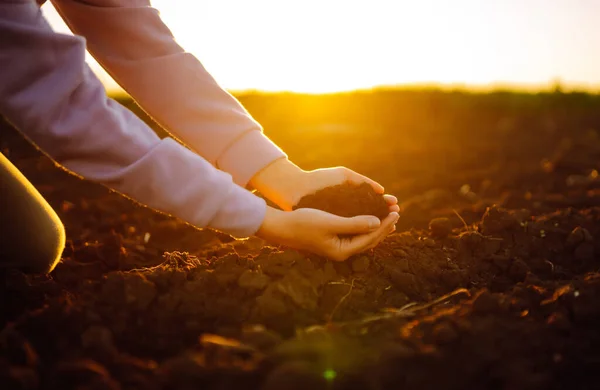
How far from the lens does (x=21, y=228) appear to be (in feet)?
6.87

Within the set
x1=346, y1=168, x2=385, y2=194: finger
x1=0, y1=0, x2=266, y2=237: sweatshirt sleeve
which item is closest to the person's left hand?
x1=346, y1=168, x2=385, y2=194: finger

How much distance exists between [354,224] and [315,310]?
0.34 meters

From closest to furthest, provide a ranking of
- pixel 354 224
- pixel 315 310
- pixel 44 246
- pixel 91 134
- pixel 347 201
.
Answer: pixel 91 134
pixel 315 310
pixel 354 224
pixel 347 201
pixel 44 246

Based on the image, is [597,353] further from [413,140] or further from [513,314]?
[413,140]

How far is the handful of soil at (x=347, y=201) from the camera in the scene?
2.02m

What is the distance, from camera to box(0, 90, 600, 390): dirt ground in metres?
1.23

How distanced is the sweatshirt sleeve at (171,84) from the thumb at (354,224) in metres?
0.46

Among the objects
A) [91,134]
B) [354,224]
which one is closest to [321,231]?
[354,224]

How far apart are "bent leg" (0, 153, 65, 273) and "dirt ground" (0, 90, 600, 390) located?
12 centimetres

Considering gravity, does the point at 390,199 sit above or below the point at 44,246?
above

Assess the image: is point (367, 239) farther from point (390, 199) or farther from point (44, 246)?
point (44, 246)

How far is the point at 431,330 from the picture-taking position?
1.46 meters

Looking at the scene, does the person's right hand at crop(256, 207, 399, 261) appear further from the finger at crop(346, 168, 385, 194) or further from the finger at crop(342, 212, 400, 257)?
the finger at crop(346, 168, 385, 194)

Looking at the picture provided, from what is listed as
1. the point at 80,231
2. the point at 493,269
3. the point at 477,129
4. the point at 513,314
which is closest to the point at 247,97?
the point at 477,129
